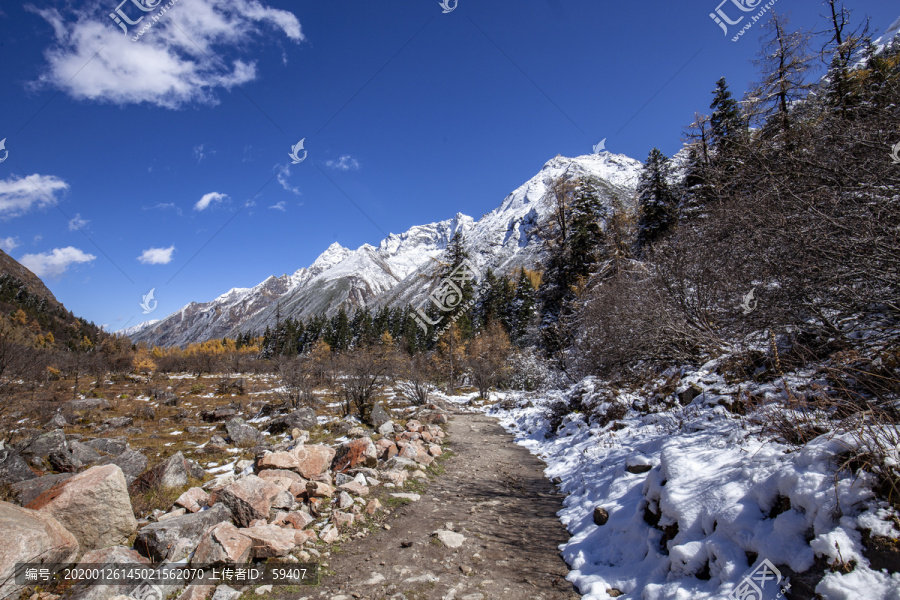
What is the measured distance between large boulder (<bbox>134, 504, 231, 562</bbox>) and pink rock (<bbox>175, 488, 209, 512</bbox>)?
0.90 metres

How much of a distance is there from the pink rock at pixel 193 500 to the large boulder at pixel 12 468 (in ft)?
10.2

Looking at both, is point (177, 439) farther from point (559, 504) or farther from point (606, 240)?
point (606, 240)

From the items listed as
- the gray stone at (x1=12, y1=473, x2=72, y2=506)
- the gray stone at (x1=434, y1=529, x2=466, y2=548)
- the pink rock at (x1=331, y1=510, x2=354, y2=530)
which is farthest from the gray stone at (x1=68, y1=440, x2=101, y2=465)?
the gray stone at (x1=434, y1=529, x2=466, y2=548)

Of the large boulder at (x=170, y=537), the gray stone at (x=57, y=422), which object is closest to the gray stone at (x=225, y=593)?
the large boulder at (x=170, y=537)

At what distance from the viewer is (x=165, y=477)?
6.64 metres

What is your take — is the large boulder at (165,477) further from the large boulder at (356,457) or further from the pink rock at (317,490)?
the pink rock at (317,490)

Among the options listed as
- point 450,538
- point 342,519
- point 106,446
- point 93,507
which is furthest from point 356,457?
point 106,446

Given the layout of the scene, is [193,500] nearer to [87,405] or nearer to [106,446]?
[106,446]

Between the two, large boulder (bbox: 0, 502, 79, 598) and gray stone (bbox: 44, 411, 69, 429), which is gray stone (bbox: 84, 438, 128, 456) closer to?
gray stone (bbox: 44, 411, 69, 429)

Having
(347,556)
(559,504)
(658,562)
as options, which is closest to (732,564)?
(658,562)

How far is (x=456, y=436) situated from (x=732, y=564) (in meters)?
9.90

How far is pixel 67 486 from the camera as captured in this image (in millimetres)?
4484

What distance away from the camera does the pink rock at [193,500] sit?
5340 millimetres

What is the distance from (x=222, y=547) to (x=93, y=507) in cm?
197
